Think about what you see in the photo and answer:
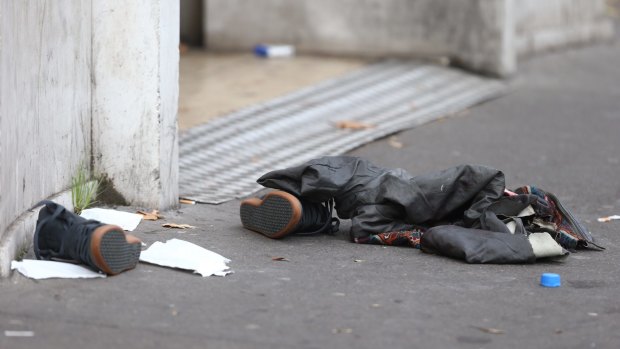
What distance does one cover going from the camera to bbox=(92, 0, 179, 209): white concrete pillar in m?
6.09

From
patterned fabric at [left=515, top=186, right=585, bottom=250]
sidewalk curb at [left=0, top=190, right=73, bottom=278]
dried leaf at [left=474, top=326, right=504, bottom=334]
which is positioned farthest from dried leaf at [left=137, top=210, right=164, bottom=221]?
dried leaf at [left=474, top=326, right=504, bottom=334]

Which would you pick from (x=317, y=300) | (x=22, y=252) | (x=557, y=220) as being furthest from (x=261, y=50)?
(x=317, y=300)

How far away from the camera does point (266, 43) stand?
38.6ft

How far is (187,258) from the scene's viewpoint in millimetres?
5172

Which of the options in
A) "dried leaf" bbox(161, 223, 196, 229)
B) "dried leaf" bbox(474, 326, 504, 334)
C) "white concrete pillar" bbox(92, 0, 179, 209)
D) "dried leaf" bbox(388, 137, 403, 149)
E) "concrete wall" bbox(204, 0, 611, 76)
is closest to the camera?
"dried leaf" bbox(474, 326, 504, 334)

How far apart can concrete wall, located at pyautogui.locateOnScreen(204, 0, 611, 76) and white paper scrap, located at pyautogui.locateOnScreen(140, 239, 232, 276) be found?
244 inches

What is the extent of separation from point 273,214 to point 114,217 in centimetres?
88

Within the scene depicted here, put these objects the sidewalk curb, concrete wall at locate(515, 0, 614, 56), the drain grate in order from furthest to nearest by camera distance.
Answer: concrete wall at locate(515, 0, 614, 56)
the drain grate
the sidewalk curb

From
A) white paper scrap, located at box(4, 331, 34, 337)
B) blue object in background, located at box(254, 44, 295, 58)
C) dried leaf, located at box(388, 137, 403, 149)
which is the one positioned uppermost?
white paper scrap, located at box(4, 331, 34, 337)

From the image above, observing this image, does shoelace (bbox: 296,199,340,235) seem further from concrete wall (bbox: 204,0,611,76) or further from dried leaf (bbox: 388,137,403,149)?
concrete wall (bbox: 204,0,611,76)

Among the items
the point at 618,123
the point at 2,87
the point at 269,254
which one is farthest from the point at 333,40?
the point at 2,87

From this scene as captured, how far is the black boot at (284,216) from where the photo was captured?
18.5ft

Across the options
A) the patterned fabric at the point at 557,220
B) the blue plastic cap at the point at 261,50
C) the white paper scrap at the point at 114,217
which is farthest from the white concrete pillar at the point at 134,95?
the blue plastic cap at the point at 261,50

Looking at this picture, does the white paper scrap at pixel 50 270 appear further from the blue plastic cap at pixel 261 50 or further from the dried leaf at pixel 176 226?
the blue plastic cap at pixel 261 50
